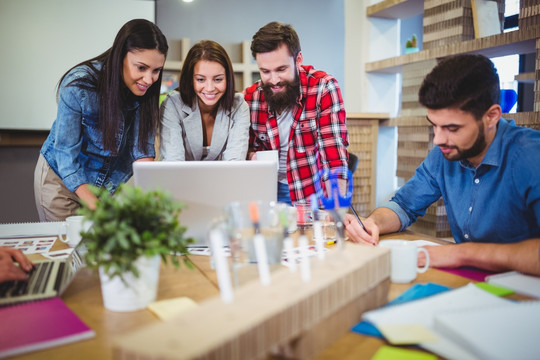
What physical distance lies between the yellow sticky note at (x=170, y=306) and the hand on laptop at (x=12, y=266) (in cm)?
33

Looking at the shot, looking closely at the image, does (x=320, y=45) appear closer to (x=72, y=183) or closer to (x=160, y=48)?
(x=160, y=48)

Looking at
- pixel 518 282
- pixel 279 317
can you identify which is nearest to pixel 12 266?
pixel 279 317

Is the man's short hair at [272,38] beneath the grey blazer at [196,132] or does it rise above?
above

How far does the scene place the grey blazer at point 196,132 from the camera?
200cm

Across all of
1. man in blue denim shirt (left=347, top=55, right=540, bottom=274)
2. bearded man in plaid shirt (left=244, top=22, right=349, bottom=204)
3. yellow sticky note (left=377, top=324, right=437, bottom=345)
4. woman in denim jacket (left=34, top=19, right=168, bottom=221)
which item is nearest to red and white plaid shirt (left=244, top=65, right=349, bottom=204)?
bearded man in plaid shirt (left=244, top=22, right=349, bottom=204)

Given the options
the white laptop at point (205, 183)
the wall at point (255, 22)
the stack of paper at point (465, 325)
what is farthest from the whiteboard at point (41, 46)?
the stack of paper at point (465, 325)

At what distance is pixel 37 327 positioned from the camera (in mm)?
774

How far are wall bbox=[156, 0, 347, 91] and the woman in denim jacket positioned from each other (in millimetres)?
1802

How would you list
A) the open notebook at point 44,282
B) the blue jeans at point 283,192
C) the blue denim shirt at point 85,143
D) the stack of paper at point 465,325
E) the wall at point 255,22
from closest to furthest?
the stack of paper at point 465,325 < the open notebook at point 44,282 < the blue denim shirt at point 85,143 < the blue jeans at point 283,192 < the wall at point 255,22

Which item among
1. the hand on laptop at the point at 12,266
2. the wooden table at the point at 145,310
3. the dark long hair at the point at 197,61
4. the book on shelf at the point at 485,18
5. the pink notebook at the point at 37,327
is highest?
the book on shelf at the point at 485,18

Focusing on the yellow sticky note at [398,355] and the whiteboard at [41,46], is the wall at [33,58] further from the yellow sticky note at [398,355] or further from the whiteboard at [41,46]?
the yellow sticky note at [398,355]

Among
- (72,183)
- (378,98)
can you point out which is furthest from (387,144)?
(72,183)

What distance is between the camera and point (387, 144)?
4.03 meters

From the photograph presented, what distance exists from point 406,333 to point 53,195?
5.88ft
